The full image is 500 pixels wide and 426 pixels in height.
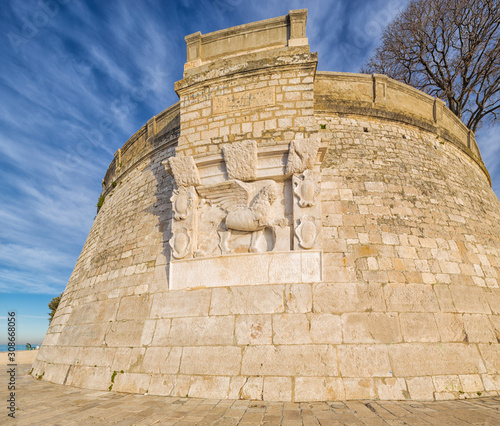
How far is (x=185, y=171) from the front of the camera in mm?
5789

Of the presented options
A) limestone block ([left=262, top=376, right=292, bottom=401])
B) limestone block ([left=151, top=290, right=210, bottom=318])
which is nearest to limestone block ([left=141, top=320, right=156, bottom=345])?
limestone block ([left=151, top=290, right=210, bottom=318])

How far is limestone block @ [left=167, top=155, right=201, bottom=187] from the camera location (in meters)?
5.75

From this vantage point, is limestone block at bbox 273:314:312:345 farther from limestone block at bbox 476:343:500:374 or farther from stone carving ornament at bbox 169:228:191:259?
limestone block at bbox 476:343:500:374

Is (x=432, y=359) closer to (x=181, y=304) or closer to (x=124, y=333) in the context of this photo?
(x=181, y=304)

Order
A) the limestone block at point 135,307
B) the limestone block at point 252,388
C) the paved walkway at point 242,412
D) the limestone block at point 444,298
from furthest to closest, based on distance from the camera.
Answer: the limestone block at point 135,307
the limestone block at point 444,298
the limestone block at point 252,388
the paved walkway at point 242,412

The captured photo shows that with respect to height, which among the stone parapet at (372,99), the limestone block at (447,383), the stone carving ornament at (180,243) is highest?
the stone parapet at (372,99)

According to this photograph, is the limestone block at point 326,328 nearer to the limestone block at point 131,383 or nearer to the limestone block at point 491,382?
the limestone block at point 491,382

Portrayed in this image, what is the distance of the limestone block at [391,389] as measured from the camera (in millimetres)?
4188

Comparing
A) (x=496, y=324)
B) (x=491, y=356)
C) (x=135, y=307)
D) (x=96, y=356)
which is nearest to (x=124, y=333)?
(x=135, y=307)

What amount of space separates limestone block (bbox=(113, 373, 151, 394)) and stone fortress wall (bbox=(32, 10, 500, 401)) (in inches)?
0.9

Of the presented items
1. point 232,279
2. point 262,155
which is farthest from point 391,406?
point 262,155

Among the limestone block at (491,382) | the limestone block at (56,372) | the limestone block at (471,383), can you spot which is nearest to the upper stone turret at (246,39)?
the limestone block at (471,383)

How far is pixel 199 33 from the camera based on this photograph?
22.3 feet

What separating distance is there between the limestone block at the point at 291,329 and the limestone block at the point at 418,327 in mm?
1434
